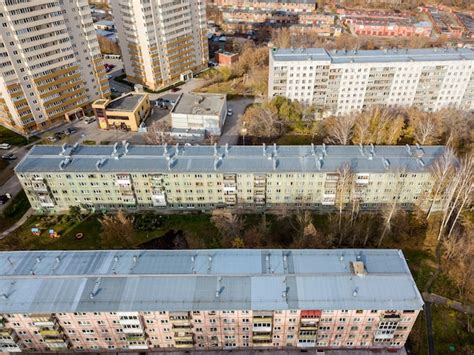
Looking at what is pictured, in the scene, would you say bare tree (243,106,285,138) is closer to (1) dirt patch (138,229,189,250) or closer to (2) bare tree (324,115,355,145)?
(2) bare tree (324,115,355,145)

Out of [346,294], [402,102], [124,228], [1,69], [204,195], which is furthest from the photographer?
[402,102]

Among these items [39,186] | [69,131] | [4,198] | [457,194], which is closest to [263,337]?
[457,194]

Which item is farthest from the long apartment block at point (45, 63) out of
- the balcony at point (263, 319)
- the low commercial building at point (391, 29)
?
the low commercial building at point (391, 29)

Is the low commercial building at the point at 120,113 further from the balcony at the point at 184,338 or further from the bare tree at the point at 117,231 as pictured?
the balcony at the point at 184,338

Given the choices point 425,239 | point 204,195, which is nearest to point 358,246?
point 425,239

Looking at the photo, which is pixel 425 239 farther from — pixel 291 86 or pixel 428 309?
pixel 291 86
